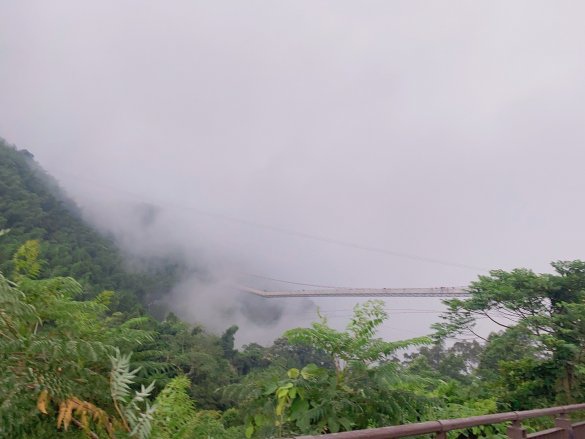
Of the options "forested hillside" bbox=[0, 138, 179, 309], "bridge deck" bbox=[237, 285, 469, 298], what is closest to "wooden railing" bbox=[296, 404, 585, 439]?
"forested hillside" bbox=[0, 138, 179, 309]

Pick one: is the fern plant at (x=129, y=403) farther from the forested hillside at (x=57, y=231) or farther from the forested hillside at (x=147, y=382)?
the forested hillside at (x=57, y=231)

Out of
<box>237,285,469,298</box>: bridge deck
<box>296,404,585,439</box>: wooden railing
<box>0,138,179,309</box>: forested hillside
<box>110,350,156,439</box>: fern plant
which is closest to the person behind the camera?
<box>296,404,585,439</box>: wooden railing

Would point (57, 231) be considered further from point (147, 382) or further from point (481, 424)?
point (481, 424)

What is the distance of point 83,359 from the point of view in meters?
2.19

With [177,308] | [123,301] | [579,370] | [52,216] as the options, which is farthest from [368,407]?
[177,308]

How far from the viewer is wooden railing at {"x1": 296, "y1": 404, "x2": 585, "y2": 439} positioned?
174 cm

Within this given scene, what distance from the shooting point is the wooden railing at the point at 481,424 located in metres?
1.74

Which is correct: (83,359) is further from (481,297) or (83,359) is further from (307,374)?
(481,297)

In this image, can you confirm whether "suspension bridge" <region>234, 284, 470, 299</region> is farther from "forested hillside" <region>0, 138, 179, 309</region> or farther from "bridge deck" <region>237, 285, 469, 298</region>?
"forested hillside" <region>0, 138, 179, 309</region>

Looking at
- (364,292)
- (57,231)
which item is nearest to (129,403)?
(57,231)

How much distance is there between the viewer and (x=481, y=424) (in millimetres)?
2633

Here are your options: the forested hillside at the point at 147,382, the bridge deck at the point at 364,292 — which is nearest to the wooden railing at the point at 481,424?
→ the forested hillside at the point at 147,382

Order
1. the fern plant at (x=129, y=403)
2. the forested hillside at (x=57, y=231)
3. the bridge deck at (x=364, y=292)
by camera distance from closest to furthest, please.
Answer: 1. the fern plant at (x=129, y=403)
2. the forested hillside at (x=57, y=231)
3. the bridge deck at (x=364, y=292)

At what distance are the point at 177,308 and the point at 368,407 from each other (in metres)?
72.9
